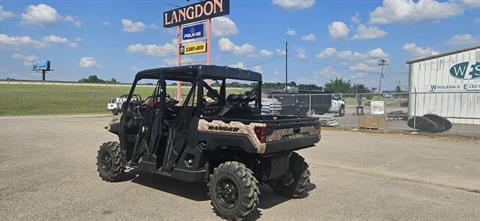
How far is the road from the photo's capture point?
17.6 feet

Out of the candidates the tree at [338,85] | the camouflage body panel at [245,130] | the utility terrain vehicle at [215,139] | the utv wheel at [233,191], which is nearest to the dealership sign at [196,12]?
the utility terrain vehicle at [215,139]

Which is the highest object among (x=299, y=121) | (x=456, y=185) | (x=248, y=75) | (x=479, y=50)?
(x=479, y=50)

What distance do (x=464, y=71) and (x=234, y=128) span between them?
20725 mm

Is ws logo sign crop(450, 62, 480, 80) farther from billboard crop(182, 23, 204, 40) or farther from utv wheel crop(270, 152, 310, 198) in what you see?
utv wheel crop(270, 152, 310, 198)

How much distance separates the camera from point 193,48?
24891 mm

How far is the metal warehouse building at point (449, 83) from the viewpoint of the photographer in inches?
813

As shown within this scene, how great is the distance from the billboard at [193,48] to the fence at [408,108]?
5.15 metres

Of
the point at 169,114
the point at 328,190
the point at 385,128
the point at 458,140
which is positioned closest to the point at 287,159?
the point at 328,190

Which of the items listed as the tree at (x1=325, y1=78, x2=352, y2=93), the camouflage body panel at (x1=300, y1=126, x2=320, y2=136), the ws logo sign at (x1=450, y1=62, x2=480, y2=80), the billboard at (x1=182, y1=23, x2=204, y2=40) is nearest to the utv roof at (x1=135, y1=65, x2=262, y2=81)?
the camouflage body panel at (x1=300, y1=126, x2=320, y2=136)

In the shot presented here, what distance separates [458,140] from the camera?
14.7 m

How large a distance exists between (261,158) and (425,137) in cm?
1202

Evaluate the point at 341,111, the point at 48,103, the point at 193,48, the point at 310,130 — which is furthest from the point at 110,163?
the point at 48,103

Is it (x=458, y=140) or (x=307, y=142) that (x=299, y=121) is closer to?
(x=307, y=142)

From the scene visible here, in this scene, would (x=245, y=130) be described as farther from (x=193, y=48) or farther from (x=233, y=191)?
(x=193, y=48)
